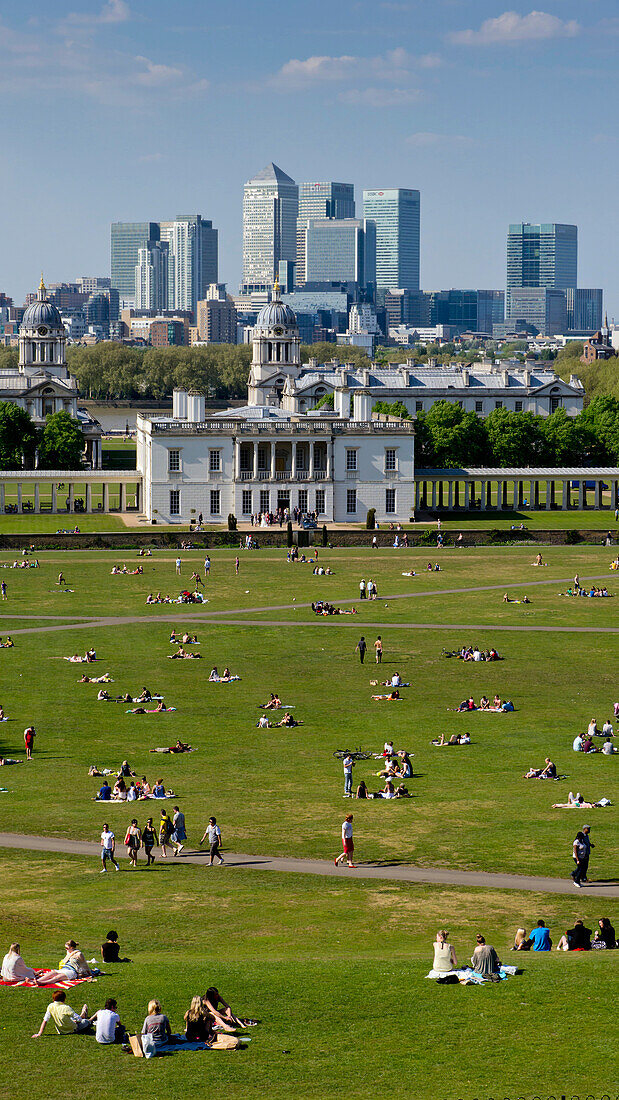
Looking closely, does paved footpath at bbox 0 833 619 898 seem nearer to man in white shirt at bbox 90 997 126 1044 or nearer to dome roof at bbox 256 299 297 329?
man in white shirt at bbox 90 997 126 1044

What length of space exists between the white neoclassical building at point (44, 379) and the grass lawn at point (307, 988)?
123 meters

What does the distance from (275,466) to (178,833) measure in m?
80.2

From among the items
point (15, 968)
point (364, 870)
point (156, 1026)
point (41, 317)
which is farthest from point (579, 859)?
point (41, 317)

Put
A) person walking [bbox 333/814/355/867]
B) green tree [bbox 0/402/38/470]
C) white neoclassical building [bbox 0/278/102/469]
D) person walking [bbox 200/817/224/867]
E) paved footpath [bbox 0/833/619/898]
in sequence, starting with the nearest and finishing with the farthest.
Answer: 1. paved footpath [bbox 0/833/619/898]
2. person walking [bbox 333/814/355/867]
3. person walking [bbox 200/817/224/867]
4. green tree [bbox 0/402/38/470]
5. white neoclassical building [bbox 0/278/102/469]

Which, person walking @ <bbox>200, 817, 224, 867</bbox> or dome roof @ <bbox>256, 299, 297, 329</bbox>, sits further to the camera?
dome roof @ <bbox>256, 299, 297, 329</bbox>

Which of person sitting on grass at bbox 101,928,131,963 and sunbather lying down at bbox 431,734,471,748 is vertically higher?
person sitting on grass at bbox 101,928,131,963

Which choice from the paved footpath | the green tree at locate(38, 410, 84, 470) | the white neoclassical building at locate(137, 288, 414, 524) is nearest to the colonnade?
the white neoclassical building at locate(137, 288, 414, 524)

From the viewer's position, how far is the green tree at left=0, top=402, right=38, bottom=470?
132000 mm

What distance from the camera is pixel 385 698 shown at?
5228 centimetres

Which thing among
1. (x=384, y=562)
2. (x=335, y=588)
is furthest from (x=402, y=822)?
(x=384, y=562)

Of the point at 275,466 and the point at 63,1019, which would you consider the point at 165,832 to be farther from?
the point at 275,466

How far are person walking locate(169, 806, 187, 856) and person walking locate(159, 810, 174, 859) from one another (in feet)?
0.31

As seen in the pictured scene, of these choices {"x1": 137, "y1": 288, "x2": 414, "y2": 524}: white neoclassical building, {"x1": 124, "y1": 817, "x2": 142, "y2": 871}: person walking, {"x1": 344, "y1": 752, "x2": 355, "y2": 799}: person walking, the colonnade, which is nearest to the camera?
{"x1": 124, "y1": 817, "x2": 142, "y2": 871}: person walking

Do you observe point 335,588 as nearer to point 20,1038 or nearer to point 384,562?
point 384,562
